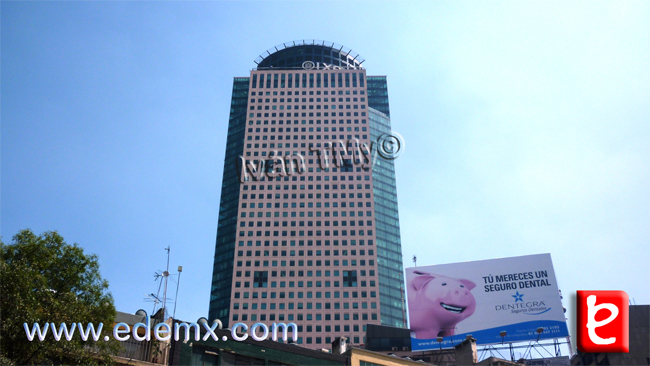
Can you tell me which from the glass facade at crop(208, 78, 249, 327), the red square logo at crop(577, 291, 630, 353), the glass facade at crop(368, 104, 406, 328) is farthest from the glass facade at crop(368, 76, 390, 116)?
the red square logo at crop(577, 291, 630, 353)

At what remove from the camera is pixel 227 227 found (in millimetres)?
171125

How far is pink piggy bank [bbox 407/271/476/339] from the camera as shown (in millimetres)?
66938

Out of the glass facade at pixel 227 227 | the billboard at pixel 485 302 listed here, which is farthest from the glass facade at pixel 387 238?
the billboard at pixel 485 302

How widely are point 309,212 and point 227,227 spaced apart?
2579cm

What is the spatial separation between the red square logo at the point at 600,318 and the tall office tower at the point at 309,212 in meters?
118

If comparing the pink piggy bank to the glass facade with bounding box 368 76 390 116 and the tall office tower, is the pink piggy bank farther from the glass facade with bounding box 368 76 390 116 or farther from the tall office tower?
the glass facade with bounding box 368 76 390 116

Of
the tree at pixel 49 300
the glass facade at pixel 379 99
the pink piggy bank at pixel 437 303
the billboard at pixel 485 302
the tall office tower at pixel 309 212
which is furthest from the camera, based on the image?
the glass facade at pixel 379 99

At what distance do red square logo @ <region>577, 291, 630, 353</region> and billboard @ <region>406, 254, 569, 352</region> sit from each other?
33.7m

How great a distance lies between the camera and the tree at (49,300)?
30078mm

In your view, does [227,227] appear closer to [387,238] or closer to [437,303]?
[387,238]

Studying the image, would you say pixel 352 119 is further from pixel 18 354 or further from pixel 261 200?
pixel 18 354

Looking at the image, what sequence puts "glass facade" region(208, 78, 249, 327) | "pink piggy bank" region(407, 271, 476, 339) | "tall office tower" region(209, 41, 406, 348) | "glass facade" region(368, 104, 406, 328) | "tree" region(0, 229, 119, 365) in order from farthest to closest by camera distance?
"glass facade" region(208, 78, 249, 327) → "glass facade" region(368, 104, 406, 328) → "tall office tower" region(209, 41, 406, 348) → "pink piggy bank" region(407, 271, 476, 339) → "tree" region(0, 229, 119, 365)

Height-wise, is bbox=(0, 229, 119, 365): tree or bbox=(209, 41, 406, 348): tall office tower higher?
bbox=(209, 41, 406, 348): tall office tower

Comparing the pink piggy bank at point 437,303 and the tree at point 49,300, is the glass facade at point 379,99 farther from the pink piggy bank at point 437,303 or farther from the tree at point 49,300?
the tree at point 49,300
